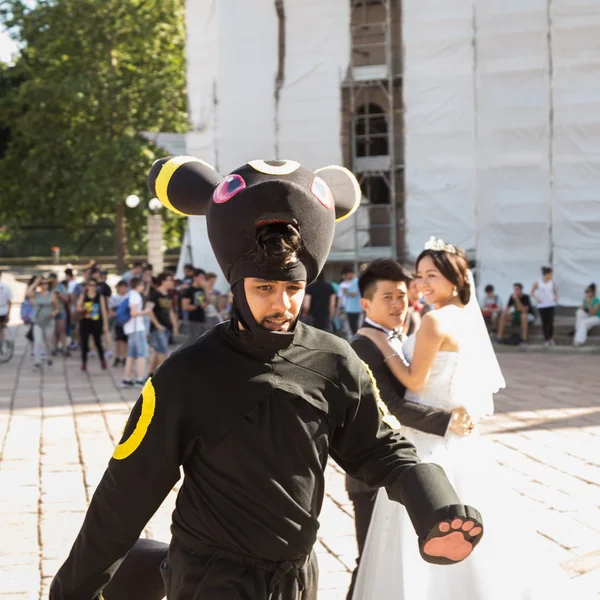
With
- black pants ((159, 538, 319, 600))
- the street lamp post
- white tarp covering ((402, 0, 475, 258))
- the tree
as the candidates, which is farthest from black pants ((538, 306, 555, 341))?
the tree

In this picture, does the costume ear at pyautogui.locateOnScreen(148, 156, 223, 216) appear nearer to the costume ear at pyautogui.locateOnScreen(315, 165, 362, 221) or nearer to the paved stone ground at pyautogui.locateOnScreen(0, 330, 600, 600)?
the costume ear at pyautogui.locateOnScreen(315, 165, 362, 221)

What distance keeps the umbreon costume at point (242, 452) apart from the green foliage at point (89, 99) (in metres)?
31.2

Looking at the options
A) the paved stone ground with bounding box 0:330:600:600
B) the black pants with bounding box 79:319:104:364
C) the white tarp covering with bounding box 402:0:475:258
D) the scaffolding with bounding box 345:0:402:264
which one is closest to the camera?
the paved stone ground with bounding box 0:330:600:600

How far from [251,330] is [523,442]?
6.42 metres

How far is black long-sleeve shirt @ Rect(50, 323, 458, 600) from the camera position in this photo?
2658mm

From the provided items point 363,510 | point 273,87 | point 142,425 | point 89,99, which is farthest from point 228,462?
point 89,99

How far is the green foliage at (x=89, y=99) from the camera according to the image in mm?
33719

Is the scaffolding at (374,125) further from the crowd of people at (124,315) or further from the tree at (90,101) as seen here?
the tree at (90,101)

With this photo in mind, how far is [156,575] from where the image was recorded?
120 inches

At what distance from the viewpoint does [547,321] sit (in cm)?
1738

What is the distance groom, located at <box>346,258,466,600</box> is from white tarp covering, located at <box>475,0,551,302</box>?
1572 centimetres

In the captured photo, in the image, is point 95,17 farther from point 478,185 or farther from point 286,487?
point 286,487

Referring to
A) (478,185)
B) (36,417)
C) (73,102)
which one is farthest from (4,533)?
(73,102)

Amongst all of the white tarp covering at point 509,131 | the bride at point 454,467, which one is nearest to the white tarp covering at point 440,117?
the white tarp covering at point 509,131
